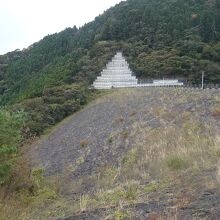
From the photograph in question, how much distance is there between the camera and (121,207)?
12852 millimetres

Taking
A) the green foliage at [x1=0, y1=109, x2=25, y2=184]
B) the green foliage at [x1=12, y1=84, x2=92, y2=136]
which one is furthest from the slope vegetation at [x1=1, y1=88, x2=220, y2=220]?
the green foliage at [x1=12, y1=84, x2=92, y2=136]

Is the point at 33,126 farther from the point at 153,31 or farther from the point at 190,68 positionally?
the point at 153,31

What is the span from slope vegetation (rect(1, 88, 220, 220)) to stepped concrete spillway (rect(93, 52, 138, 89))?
111 feet

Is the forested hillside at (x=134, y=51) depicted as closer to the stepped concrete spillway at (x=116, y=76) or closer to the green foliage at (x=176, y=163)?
the stepped concrete spillway at (x=116, y=76)

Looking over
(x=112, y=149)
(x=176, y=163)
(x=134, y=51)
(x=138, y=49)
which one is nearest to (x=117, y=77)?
(x=134, y=51)

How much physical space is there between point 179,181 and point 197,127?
1060 centimetres

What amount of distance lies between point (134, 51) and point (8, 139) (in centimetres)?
6709

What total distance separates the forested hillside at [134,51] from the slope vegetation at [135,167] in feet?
74.0

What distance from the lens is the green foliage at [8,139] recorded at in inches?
877

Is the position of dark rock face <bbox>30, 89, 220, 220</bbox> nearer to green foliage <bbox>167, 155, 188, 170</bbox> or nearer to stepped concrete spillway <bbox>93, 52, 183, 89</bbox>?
green foliage <bbox>167, 155, 188, 170</bbox>

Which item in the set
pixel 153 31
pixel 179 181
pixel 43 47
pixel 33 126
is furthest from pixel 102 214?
pixel 43 47

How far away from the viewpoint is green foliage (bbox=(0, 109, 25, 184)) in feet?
73.1

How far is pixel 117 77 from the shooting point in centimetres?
8344

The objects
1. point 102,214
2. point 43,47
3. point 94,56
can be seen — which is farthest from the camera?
point 43,47
